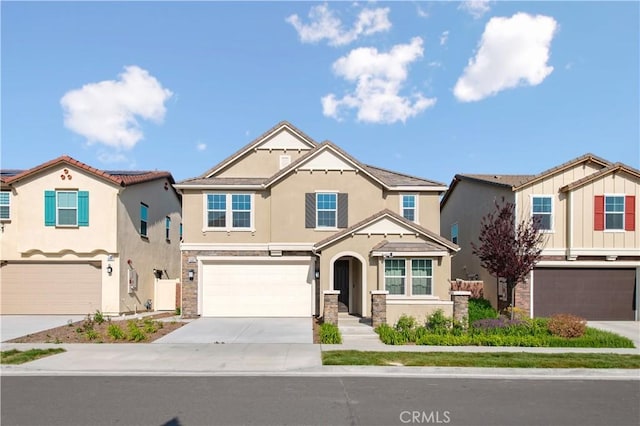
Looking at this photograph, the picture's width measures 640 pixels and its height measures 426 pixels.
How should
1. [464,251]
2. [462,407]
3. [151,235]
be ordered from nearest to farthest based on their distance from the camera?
[462,407] → [151,235] → [464,251]

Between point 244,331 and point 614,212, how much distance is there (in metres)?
15.6

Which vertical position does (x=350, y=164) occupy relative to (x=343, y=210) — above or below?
above

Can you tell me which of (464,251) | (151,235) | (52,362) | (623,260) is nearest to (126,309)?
(151,235)

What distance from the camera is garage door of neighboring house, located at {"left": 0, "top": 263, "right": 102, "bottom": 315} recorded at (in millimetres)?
17766

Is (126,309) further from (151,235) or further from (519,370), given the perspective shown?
(519,370)

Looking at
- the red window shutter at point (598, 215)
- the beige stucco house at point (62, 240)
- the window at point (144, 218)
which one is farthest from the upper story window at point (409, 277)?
the window at point (144, 218)

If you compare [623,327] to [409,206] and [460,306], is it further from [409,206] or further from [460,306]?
[409,206]

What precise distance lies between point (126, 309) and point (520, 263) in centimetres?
1587

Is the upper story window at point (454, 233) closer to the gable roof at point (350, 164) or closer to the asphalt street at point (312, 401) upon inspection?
the gable roof at point (350, 164)

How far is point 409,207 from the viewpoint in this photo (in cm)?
1869

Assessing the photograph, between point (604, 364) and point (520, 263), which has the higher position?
point (520, 263)

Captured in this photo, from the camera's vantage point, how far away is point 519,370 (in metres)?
9.46

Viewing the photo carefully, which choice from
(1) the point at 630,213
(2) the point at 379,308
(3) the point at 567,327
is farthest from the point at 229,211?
(1) the point at 630,213

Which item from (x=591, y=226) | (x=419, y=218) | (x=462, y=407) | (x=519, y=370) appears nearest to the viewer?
(x=462, y=407)
